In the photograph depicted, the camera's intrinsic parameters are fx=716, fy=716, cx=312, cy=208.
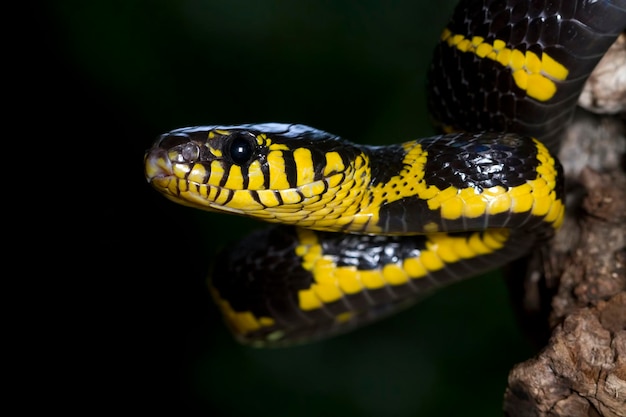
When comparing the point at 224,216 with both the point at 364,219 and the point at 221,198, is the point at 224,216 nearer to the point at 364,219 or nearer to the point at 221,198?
the point at 364,219

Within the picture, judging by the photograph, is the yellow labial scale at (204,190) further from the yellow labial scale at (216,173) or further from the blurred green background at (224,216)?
the blurred green background at (224,216)

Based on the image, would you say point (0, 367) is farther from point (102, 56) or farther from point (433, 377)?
point (433, 377)

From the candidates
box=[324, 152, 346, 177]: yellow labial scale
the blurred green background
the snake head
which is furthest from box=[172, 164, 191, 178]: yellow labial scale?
the blurred green background

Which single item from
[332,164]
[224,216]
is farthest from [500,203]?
[224,216]

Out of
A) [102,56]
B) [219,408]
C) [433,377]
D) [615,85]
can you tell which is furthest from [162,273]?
[615,85]

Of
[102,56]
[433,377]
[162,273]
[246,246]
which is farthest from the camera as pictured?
[162,273]

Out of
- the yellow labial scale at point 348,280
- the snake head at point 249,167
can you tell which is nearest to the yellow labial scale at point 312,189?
the snake head at point 249,167

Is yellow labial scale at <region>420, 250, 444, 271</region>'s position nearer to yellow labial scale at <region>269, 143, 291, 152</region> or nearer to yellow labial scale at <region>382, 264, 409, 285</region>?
yellow labial scale at <region>382, 264, 409, 285</region>
